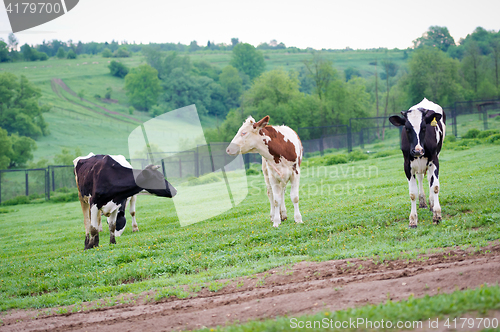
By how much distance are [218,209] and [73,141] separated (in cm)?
6131

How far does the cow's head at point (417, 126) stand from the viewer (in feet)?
28.0

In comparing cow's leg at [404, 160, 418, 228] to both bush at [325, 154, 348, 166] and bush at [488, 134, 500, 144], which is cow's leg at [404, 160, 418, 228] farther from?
bush at [325, 154, 348, 166]

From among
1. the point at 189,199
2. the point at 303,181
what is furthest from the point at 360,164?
the point at 189,199

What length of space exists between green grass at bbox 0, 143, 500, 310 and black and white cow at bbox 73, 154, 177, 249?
98 cm

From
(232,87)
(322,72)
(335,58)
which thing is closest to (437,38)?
(335,58)

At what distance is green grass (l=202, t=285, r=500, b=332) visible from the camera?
4.05m

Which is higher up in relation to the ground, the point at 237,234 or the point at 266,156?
the point at 266,156

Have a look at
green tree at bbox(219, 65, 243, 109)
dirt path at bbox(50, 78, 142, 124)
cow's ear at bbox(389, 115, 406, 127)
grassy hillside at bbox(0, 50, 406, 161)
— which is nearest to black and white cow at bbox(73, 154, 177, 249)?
cow's ear at bbox(389, 115, 406, 127)

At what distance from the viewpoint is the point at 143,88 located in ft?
317

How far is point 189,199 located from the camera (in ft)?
69.6

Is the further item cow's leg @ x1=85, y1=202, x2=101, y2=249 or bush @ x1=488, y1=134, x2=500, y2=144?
bush @ x1=488, y1=134, x2=500, y2=144

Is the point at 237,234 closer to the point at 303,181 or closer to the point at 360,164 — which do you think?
the point at 303,181

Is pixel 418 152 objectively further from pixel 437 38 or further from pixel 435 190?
pixel 437 38

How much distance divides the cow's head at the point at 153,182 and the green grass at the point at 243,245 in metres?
1.39
